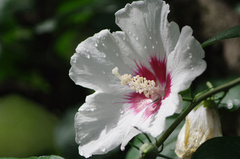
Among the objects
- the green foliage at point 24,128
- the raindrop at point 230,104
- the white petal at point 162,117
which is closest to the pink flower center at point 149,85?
the white petal at point 162,117

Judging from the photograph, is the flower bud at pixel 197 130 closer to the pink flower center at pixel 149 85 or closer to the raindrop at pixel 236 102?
the pink flower center at pixel 149 85

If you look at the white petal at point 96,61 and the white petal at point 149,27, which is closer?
the white petal at point 149,27

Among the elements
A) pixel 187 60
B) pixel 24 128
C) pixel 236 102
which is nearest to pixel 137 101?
pixel 187 60

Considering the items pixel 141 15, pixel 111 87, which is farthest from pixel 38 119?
pixel 141 15

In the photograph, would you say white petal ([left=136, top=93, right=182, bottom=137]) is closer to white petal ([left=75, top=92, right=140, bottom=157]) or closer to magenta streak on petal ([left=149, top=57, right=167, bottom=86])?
white petal ([left=75, top=92, right=140, bottom=157])

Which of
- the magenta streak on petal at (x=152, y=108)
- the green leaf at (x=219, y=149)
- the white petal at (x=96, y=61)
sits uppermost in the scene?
the white petal at (x=96, y=61)

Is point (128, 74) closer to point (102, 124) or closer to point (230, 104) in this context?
point (102, 124)

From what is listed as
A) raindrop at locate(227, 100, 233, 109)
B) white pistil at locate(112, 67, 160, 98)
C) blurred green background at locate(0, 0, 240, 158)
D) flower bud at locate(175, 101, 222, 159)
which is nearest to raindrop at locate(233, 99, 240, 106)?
raindrop at locate(227, 100, 233, 109)

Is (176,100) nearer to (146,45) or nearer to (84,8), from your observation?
(146,45)
